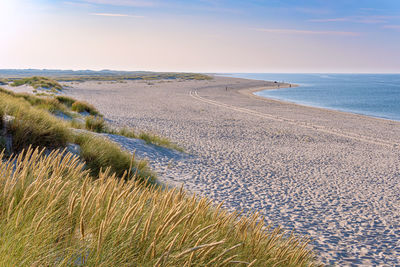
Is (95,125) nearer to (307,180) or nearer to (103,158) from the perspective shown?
(103,158)

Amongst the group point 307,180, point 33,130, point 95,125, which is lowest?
point 307,180

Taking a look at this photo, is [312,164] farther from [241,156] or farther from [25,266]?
[25,266]

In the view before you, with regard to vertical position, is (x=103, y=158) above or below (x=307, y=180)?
above

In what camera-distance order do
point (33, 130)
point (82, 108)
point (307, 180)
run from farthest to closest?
1. point (82, 108)
2. point (307, 180)
3. point (33, 130)

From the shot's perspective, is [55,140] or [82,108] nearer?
[55,140]

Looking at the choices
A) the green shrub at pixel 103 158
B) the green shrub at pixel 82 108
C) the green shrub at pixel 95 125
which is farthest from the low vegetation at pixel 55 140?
the green shrub at pixel 82 108

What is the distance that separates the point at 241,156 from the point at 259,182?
3108 millimetres

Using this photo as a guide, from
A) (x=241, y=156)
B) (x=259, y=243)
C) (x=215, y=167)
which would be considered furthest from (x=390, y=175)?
(x=259, y=243)

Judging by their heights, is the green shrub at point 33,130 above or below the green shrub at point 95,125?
above

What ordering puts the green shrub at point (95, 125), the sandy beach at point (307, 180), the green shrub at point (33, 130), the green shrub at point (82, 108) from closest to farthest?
the sandy beach at point (307, 180), the green shrub at point (33, 130), the green shrub at point (95, 125), the green shrub at point (82, 108)

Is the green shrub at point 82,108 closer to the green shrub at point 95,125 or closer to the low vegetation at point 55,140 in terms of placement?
the green shrub at point 95,125

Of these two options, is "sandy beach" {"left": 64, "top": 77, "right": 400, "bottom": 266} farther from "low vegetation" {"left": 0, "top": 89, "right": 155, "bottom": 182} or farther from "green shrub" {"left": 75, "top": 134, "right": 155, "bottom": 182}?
"low vegetation" {"left": 0, "top": 89, "right": 155, "bottom": 182}

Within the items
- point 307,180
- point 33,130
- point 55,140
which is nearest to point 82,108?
point 55,140

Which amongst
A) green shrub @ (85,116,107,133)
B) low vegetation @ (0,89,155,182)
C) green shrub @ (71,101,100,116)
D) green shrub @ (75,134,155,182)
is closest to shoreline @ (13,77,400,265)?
green shrub @ (75,134,155,182)
